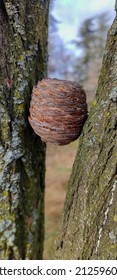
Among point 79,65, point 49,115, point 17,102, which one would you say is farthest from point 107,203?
point 79,65

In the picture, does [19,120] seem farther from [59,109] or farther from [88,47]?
A: [88,47]

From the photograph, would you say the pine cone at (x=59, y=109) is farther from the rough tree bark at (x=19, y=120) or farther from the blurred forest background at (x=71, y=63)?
the blurred forest background at (x=71, y=63)

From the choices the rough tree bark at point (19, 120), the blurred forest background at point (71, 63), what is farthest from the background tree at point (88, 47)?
the rough tree bark at point (19, 120)

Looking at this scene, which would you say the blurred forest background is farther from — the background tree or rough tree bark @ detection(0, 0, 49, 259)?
rough tree bark @ detection(0, 0, 49, 259)

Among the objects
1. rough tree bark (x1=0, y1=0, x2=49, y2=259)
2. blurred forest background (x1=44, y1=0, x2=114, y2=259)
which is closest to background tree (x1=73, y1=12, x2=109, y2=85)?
blurred forest background (x1=44, y1=0, x2=114, y2=259)

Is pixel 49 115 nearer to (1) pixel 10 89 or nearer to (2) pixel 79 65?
(1) pixel 10 89
